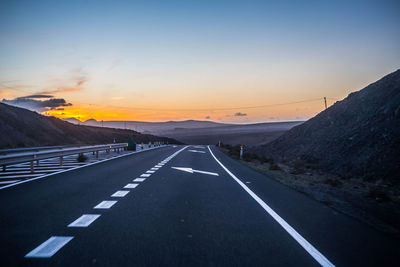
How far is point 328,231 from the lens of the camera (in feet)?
14.8

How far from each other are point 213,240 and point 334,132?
25.4 meters

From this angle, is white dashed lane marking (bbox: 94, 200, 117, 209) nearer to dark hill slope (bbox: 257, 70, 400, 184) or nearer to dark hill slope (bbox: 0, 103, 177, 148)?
dark hill slope (bbox: 257, 70, 400, 184)

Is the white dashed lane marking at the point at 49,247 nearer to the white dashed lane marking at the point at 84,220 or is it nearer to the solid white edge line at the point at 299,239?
the white dashed lane marking at the point at 84,220

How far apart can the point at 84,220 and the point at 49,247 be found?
1.28m

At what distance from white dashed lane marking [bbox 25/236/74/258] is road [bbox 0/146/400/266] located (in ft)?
0.04

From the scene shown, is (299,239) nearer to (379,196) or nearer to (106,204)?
(106,204)

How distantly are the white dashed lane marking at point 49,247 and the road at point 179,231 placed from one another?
0.01 m

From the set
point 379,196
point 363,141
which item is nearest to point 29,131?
point 363,141

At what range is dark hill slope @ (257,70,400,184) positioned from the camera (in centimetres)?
1412

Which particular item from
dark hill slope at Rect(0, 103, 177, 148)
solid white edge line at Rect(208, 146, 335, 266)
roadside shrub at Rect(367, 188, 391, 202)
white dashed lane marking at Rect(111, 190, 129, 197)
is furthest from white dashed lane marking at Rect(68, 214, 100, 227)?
dark hill slope at Rect(0, 103, 177, 148)

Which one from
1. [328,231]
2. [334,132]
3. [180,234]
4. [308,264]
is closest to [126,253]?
[180,234]

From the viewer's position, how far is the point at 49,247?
3.61 meters

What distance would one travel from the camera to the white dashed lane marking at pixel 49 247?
132 inches

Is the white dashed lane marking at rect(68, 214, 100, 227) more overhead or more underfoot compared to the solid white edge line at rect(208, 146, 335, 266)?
more overhead
